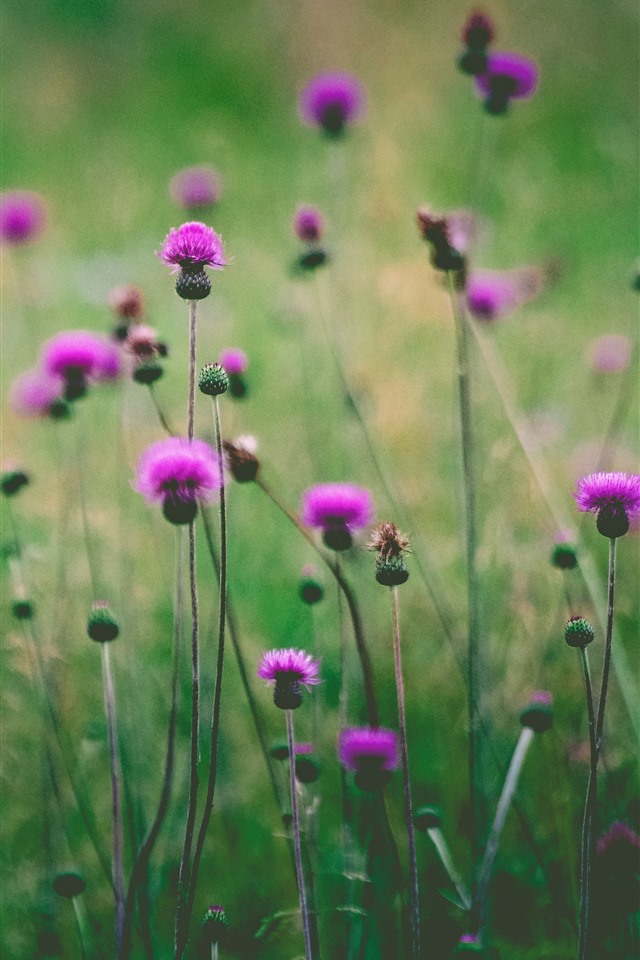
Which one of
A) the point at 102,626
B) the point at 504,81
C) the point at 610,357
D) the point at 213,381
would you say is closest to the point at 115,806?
the point at 102,626

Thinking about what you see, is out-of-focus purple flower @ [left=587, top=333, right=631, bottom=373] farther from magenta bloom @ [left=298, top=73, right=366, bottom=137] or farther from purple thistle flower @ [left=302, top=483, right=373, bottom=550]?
purple thistle flower @ [left=302, top=483, right=373, bottom=550]

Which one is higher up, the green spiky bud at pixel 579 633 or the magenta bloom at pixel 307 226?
the magenta bloom at pixel 307 226

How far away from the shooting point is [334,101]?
147 centimetres

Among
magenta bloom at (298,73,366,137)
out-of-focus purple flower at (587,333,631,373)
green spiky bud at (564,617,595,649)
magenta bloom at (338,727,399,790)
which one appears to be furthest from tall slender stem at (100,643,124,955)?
out-of-focus purple flower at (587,333,631,373)

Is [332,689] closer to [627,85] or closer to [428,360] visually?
[428,360]

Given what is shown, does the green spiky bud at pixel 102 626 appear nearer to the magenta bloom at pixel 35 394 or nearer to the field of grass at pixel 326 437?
the field of grass at pixel 326 437

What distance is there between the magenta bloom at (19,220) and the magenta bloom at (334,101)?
1.88 ft

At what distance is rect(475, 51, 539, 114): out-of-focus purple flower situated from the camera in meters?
1.10

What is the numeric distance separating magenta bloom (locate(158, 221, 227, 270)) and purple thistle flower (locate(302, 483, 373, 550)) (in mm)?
246

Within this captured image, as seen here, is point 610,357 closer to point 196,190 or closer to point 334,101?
point 334,101

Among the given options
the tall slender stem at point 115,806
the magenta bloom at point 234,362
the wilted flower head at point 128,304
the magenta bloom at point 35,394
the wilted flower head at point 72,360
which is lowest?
the tall slender stem at point 115,806

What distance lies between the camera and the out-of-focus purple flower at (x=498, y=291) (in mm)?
1351

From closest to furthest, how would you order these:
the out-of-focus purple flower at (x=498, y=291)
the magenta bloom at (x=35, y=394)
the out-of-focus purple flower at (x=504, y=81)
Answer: the out-of-focus purple flower at (x=504, y=81)
the magenta bloom at (x=35, y=394)
the out-of-focus purple flower at (x=498, y=291)

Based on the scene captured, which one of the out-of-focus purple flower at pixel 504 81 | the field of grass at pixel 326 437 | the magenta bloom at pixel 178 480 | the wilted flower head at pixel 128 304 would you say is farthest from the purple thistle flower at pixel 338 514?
the out-of-focus purple flower at pixel 504 81
